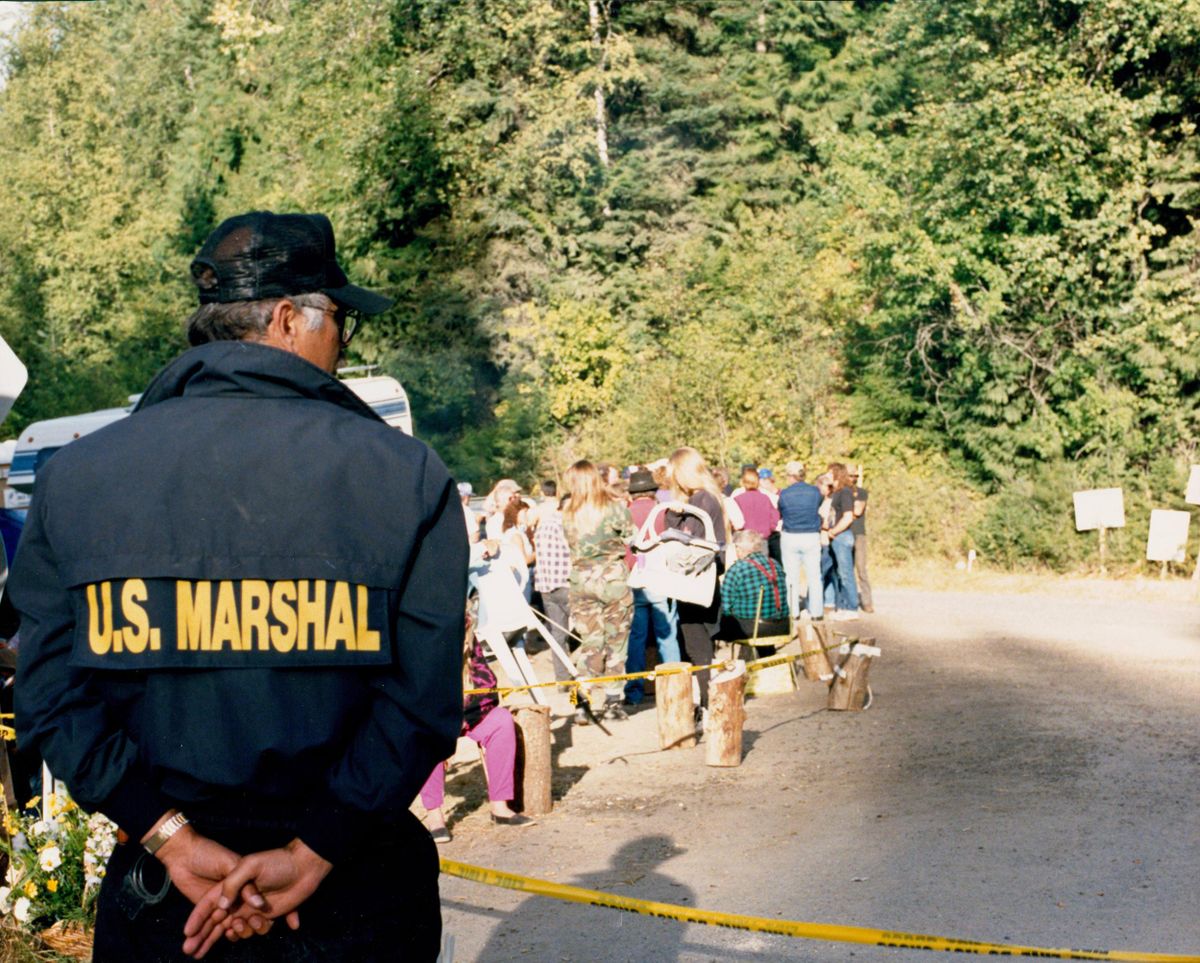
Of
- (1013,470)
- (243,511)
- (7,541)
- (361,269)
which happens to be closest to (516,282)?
(361,269)

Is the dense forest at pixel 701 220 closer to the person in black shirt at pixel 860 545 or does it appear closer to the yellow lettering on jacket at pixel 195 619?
the person in black shirt at pixel 860 545

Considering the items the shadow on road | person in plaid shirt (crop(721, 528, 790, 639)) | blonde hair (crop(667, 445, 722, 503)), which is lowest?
the shadow on road

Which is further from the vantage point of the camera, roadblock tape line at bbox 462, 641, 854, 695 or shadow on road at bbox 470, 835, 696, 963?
roadblock tape line at bbox 462, 641, 854, 695

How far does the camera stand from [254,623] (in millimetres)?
2514

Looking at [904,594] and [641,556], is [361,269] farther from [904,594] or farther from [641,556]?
[641,556]

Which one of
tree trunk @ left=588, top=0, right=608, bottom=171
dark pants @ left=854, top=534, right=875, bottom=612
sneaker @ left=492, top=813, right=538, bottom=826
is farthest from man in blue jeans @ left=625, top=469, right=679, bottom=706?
tree trunk @ left=588, top=0, right=608, bottom=171

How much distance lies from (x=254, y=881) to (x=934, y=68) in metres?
37.0

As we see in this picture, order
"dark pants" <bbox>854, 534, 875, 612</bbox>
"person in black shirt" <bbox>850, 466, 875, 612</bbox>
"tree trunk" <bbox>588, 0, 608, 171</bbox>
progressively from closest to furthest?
"person in black shirt" <bbox>850, 466, 875, 612</bbox>
"dark pants" <bbox>854, 534, 875, 612</bbox>
"tree trunk" <bbox>588, 0, 608, 171</bbox>

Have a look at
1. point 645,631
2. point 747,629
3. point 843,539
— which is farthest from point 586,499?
point 843,539

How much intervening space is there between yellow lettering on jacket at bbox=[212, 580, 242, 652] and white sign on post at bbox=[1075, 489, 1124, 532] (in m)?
25.1

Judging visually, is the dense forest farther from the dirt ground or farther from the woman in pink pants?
the woman in pink pants

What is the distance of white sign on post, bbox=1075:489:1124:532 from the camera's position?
2603 cm

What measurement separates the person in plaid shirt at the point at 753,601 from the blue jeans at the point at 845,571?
632 cm

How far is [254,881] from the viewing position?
2.52 meters
